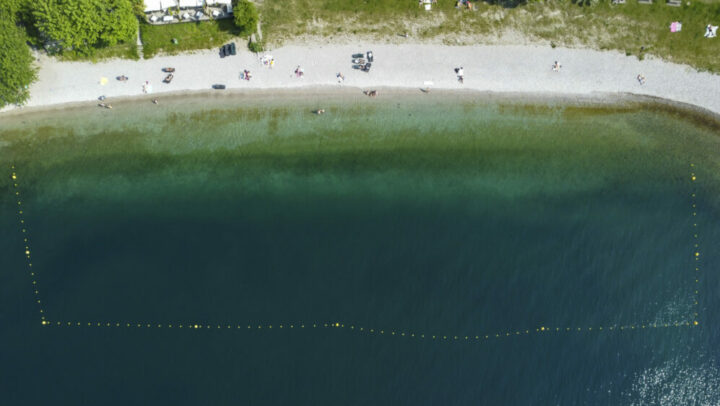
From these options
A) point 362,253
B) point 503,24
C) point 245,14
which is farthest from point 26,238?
point 503,24

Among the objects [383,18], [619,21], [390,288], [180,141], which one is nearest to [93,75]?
[180,141]

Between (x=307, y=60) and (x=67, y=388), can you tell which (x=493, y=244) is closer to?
(x=307, y=60)

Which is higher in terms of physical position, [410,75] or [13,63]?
[13,63]

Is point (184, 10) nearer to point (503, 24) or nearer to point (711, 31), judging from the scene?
point (503, 24)

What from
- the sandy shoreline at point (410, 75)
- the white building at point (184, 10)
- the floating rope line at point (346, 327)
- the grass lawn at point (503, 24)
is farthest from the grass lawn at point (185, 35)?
the floating rope line at point (346, 327)

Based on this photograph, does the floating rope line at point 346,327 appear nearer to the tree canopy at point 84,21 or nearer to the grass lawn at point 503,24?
the tree canopy at point 84,21
